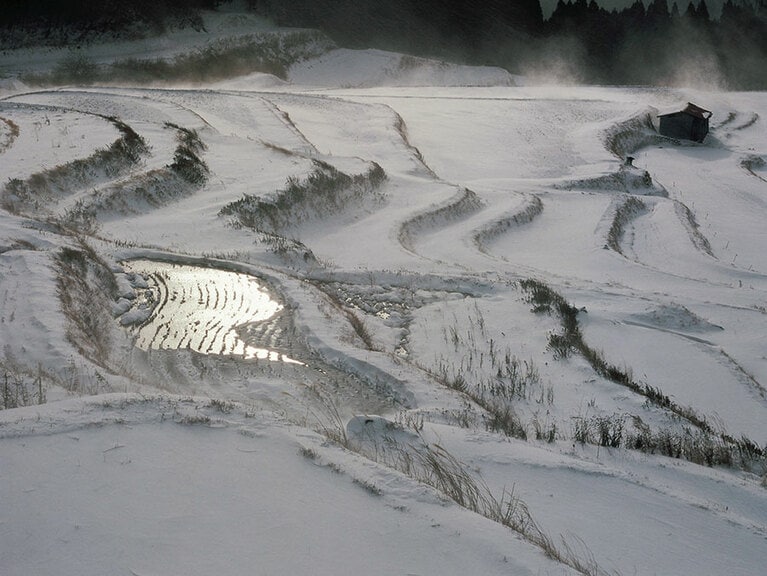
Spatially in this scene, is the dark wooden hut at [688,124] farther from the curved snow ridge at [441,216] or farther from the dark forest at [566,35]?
the dark forest at [566,35]

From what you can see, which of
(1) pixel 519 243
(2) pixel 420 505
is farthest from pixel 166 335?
(1) pixel 519 243

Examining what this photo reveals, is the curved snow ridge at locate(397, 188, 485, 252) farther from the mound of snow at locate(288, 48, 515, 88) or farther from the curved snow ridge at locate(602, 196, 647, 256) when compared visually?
the mound of snow at locate(288, 48, 515, 88)

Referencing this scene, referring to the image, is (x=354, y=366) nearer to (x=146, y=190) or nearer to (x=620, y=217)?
(x=146, y=190)

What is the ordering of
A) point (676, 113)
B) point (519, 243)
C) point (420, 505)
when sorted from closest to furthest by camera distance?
point (420, 505) → point (519, 243) → point (676, 113)

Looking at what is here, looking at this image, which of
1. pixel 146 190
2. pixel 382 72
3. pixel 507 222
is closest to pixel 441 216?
pixel 507 222

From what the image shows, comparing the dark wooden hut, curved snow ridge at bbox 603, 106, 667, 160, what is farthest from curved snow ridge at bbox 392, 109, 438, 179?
the dark wooden hut

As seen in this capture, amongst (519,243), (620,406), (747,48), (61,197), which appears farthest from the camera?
(747,48)

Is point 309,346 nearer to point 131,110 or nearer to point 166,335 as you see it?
point 166,335
